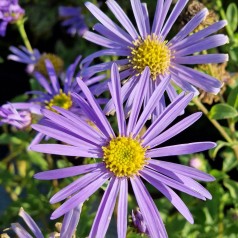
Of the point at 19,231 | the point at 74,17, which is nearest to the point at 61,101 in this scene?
the point at 19,231

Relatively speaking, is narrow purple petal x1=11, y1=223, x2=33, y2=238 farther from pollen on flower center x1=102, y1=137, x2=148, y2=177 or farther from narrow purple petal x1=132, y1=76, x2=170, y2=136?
narrow purple petal x1=132, y1=76, x2=170, y2=136

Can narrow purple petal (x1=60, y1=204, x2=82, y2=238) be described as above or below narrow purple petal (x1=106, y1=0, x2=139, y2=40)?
below

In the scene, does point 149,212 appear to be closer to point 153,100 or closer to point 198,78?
point 153,100

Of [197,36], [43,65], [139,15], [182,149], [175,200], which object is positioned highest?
[43,65]

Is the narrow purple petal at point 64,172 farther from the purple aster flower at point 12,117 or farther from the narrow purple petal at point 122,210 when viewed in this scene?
the purple aster flower at point 12,117

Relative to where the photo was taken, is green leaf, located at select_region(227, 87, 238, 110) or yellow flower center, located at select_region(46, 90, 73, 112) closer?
green leaf, located at select_region(227, 87, 238, 110)

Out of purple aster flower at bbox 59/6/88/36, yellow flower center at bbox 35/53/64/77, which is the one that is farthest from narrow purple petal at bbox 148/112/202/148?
purple aster flower at bbox 59/6/88/36

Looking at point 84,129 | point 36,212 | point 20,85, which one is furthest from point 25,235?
point 20,85

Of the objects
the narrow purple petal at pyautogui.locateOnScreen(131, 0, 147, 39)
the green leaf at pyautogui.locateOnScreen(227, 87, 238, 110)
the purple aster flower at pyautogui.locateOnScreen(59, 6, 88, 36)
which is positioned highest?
the purple aster flower at pyautogui.locateOnScreen(59, 6, 88, 36)
